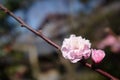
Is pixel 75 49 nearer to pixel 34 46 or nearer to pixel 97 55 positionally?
pixel 97 55

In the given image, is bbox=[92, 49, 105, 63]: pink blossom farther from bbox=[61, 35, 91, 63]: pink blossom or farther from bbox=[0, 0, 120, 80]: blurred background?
bbox=[0, 0, 120, 80]: blurred background

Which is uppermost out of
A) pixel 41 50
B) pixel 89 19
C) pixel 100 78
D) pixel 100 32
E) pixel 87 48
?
pixel 41 50

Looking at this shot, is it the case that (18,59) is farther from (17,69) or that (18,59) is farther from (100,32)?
(100,32)

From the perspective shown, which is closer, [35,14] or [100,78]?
[100,78]

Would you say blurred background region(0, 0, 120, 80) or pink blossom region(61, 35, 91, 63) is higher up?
blurred background region(0, 0, 120, 80)

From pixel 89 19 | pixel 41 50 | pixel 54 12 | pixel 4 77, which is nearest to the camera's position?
pixel 4 77

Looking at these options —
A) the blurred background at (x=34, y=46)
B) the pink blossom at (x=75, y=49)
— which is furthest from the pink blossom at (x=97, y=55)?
the blurred background at (x=34, y=46)

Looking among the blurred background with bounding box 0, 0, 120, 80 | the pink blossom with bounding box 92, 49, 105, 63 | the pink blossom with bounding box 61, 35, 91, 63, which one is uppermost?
the blurred background with bounding box 0, 0, 120, 80

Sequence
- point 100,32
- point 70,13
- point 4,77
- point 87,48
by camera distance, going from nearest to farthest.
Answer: point 87,48
point 4,77
point 70,13
point 100,32

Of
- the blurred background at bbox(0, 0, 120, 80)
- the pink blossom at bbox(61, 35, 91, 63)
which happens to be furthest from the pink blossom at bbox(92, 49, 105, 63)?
the blurred background at bbox(0, 0, 120, 80)

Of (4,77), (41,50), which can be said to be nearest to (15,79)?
(4,77)
